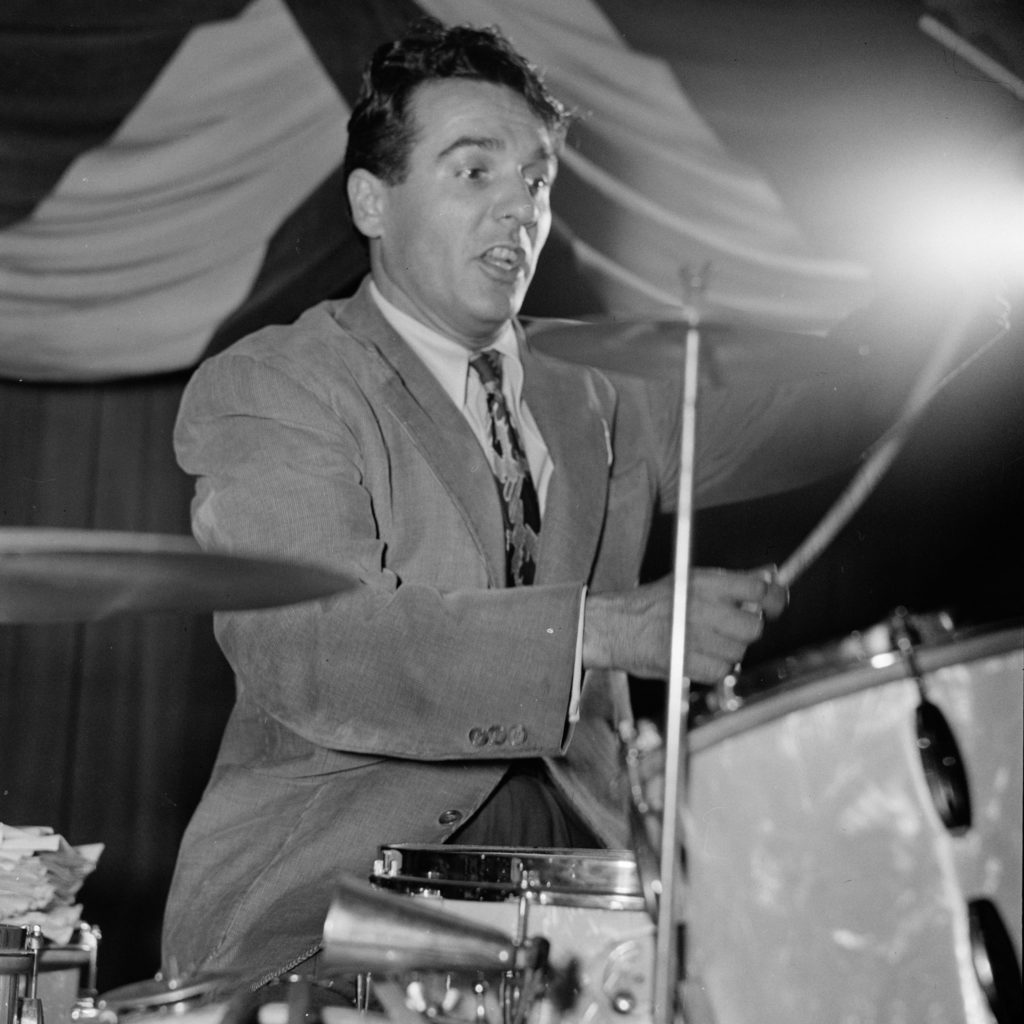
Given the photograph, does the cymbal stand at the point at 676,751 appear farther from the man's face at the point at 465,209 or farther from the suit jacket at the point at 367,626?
the man's face at the point at 465,209

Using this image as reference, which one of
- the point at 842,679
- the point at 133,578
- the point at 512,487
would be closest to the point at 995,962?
the point at 842,679

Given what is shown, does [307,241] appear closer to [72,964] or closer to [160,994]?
[72,964]

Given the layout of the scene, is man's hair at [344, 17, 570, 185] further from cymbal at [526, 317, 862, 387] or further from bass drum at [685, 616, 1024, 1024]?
bass drum at [685, 616, 1024, 1024]

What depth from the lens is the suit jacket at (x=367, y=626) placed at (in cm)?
160

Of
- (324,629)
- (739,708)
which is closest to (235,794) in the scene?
(324,629)

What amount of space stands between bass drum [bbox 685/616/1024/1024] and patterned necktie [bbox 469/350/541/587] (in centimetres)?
67

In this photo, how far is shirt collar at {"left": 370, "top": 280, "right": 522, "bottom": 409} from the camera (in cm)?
200

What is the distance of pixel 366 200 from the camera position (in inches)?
82.0

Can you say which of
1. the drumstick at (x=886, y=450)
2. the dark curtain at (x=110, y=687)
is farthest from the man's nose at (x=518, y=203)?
the drumstick at (x=886, y=450)

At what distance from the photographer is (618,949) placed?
4.22 ft

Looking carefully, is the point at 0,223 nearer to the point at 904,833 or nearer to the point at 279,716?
the point at 279,716

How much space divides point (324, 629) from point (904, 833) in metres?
0.69

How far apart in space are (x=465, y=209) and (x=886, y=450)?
82cm

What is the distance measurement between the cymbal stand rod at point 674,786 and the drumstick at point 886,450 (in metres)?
0.86
